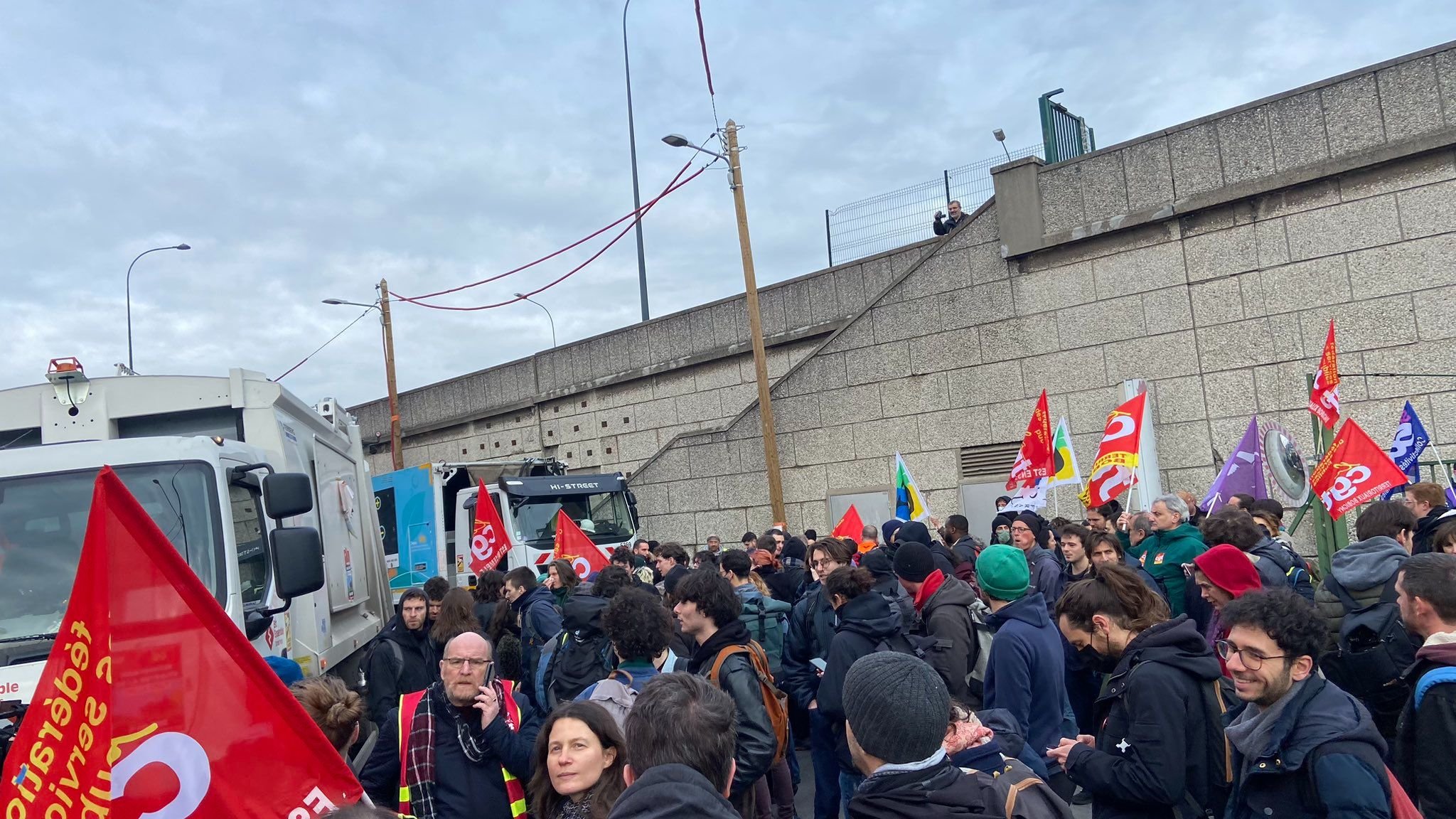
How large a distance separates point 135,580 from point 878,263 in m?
15.1

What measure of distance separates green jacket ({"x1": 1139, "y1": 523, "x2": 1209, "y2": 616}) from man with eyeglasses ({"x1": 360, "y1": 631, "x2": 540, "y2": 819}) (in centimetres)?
405

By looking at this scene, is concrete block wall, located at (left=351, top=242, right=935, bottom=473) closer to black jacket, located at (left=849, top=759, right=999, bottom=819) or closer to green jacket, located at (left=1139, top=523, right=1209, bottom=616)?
green jacket, located at (left=1139, top=523, right=1209, bottom=616)

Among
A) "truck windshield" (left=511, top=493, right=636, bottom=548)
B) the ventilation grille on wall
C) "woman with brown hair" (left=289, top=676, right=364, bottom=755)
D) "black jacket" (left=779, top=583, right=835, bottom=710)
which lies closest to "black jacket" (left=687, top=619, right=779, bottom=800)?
"woman with brown hair" (left=289, top=676, right=364, bottom=755)

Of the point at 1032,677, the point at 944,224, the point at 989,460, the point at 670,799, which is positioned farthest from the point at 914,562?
the point at 944,224

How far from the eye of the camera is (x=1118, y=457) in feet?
32.8

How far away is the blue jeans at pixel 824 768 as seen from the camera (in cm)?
531

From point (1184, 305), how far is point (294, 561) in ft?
36.0

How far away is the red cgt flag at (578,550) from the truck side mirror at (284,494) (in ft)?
11.4

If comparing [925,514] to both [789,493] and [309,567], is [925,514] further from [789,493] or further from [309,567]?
[309,567]

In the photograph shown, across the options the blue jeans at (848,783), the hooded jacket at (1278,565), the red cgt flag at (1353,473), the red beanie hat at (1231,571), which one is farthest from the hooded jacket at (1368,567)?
the red cgt flag at (1353,473)

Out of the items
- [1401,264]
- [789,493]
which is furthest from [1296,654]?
[789,493]

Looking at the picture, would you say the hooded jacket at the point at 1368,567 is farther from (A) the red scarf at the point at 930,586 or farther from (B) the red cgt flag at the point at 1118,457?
(B) the red cgt flag at the point at 1118,457

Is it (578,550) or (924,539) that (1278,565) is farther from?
(578,550)

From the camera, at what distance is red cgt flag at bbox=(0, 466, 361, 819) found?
2301 millimetres
